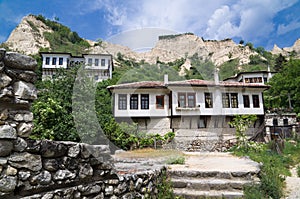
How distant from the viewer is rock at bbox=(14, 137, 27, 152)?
1.79m

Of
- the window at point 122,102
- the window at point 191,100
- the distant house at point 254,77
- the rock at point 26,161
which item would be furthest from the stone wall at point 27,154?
the distant house at point 254,77

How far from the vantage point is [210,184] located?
4.41m

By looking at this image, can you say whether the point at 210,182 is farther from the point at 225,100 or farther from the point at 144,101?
the point at 225,100

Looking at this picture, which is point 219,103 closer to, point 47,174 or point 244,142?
point 244,142

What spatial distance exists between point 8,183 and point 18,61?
1025 mm

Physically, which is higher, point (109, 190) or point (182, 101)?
point (182, 101)

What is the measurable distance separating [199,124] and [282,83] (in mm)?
13327

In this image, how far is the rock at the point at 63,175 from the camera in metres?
2.05

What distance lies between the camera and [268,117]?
19.3 meters

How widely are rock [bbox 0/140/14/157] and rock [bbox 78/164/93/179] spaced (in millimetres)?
768

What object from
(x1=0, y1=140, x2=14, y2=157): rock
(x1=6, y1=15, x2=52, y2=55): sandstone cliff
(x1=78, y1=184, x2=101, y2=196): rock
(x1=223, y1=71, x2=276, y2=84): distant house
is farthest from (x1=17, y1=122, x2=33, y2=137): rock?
(x1=6, y1=15, x2=52, y2=55): sandstone cliff

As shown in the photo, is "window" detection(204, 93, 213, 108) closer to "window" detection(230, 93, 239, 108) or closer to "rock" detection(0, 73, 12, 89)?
"window" detection(230, 93, 239, 108)

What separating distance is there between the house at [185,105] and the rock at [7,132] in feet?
47.3

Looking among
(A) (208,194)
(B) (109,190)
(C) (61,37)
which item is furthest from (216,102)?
(C) (61,37)
